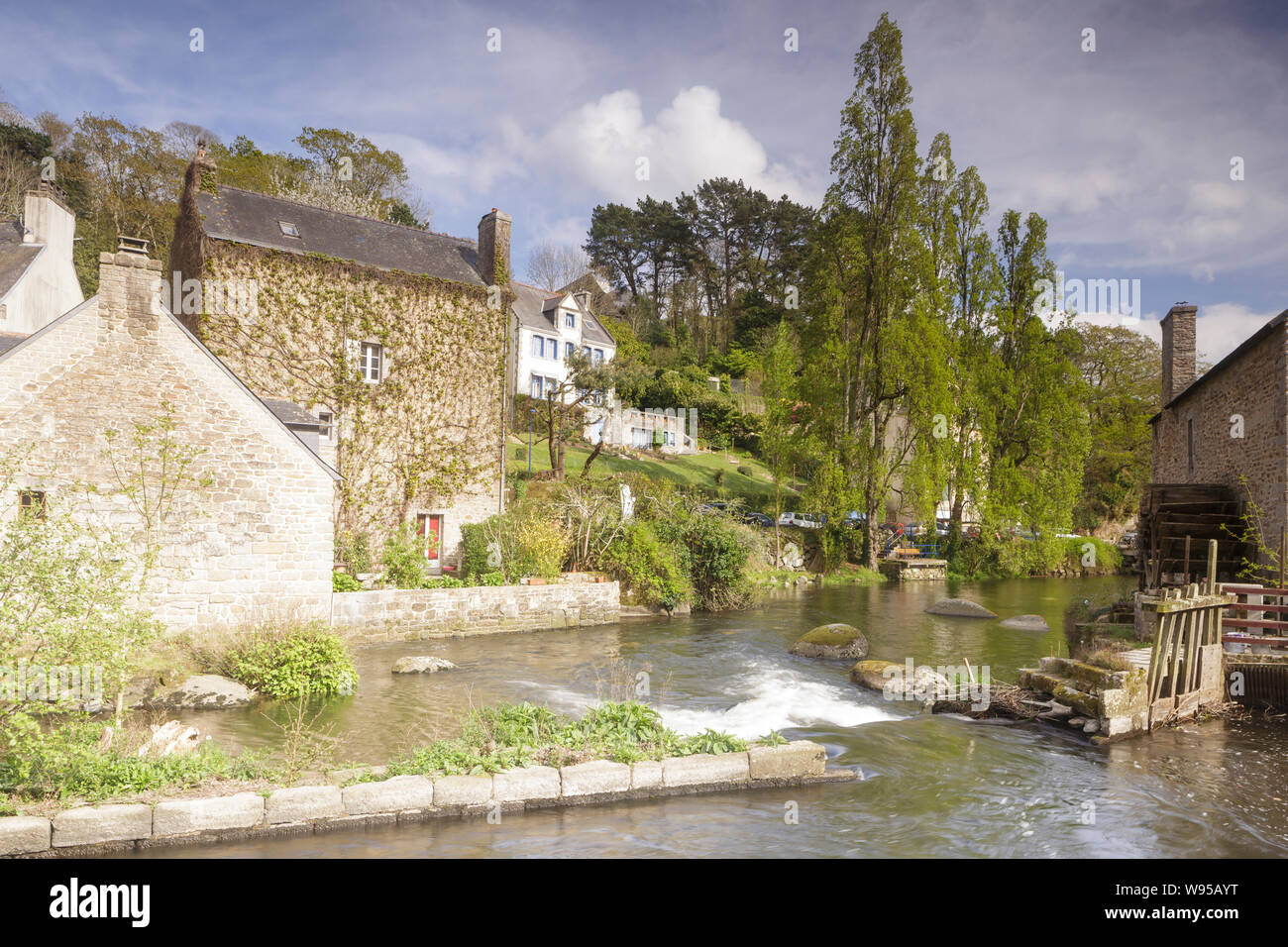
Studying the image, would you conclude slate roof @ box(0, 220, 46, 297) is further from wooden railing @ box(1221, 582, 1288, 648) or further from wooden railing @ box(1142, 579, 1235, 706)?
wooden railing @ box(1221, 582, 1288, 648)

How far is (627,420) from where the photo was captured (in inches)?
1690

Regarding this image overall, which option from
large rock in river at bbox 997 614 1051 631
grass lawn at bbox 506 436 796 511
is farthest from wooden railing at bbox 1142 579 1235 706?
grass lawn at bbox 506 436 796 511

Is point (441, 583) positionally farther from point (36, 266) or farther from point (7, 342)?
point (36, 266)

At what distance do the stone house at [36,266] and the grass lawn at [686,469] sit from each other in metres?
15.9

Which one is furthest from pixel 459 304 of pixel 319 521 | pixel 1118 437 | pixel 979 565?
pixel 1118 437

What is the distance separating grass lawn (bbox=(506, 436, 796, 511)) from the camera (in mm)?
34812

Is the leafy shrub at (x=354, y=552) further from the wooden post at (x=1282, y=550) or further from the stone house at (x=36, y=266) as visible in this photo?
the wooden post at (x=1282, y=550)

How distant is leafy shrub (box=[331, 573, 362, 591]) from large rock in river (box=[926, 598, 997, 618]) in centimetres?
1579

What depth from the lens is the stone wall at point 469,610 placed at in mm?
16031

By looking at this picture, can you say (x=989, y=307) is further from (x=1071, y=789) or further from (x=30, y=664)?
(x=30, y=664)

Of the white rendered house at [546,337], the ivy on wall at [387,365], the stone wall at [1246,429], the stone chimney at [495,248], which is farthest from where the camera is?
the white rendered house at [546,337]

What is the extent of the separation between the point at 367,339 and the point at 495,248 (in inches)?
201

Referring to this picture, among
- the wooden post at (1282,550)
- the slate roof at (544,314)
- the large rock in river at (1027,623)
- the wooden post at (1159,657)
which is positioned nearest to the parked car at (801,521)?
the large rock in river at (1027,623)

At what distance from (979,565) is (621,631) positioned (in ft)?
68.0
